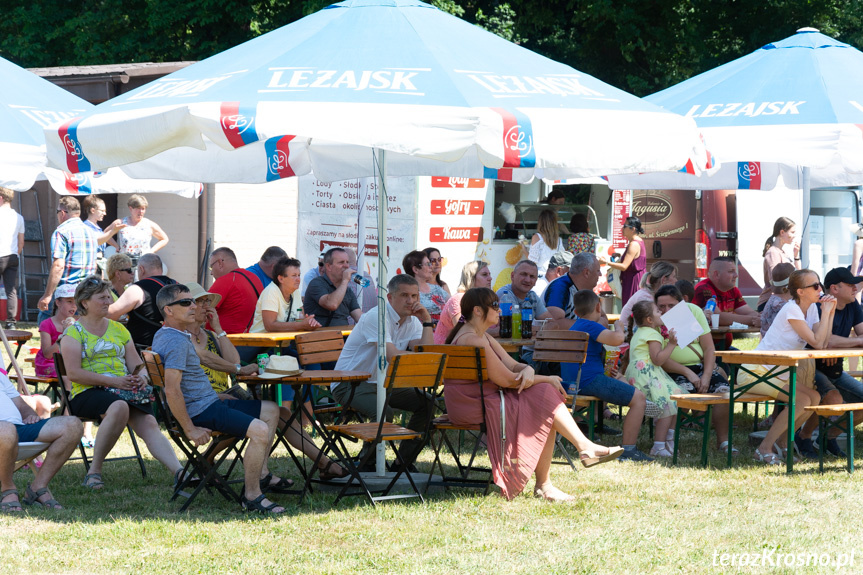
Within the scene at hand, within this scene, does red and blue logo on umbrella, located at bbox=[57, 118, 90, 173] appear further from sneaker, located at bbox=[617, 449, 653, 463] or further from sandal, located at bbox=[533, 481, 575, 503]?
sneaker, located at bbox=[617, 449, 653, 463]

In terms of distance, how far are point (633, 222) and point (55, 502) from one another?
8.49 metres

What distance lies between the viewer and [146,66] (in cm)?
1480

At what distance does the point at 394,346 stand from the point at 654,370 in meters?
2.21

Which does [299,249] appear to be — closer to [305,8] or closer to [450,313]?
[450,313]

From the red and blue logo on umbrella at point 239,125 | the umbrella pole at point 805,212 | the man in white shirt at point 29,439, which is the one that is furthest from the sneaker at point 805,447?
the man in white shirt at point 29,439

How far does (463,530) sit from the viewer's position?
5.59 metres

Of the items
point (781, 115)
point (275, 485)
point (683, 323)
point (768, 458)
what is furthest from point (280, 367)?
point (781, 115)

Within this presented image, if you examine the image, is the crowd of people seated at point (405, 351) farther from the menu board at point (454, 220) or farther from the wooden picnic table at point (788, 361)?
the menu board at point (454, 220)

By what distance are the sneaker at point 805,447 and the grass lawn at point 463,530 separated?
79cm

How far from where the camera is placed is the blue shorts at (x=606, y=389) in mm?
7703

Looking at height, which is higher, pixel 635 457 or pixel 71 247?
pixel 71 247

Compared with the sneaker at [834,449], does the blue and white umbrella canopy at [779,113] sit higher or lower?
higher

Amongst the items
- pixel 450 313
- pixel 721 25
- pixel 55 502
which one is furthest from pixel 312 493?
pixel 721 25

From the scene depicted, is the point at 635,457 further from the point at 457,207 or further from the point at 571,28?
the point at 571,28
